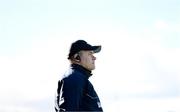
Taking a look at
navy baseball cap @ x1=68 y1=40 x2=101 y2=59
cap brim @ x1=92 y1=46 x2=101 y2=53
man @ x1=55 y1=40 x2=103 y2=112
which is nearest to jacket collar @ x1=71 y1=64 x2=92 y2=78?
man @ x1=55 y1=40 x2=103 y2=112

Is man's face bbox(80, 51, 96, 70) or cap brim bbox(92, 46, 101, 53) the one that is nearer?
man's face bbox(80, 51, 96, 70)

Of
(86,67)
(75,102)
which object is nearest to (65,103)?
(75,102)

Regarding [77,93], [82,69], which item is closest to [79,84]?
[77,93]

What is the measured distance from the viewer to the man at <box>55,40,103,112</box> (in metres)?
7.05

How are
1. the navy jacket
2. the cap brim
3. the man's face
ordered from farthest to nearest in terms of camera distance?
the cap brim < the man's face < the navy jacket

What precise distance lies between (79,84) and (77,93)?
14 centimetres

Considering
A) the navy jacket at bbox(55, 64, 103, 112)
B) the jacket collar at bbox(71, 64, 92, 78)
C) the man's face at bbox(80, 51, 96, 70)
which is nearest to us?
the navy jacket at bbox(55, 64, 103, 112)

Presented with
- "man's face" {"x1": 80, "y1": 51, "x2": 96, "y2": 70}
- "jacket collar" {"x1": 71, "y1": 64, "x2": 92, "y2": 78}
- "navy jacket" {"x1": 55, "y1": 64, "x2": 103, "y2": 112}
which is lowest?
"navy jacket" {"x1": 55, "y1": 64, "x2": 103, "y2": 112}

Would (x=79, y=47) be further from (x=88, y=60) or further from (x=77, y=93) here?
(x=77, y=93)

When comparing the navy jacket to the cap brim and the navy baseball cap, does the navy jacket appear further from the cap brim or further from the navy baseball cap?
the cap brim

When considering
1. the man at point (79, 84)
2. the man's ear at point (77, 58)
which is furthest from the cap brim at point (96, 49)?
the man's ear at point (77, 58)

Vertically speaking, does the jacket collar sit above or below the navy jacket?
above

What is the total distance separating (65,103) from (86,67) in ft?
2.28

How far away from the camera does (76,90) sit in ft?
23.2
